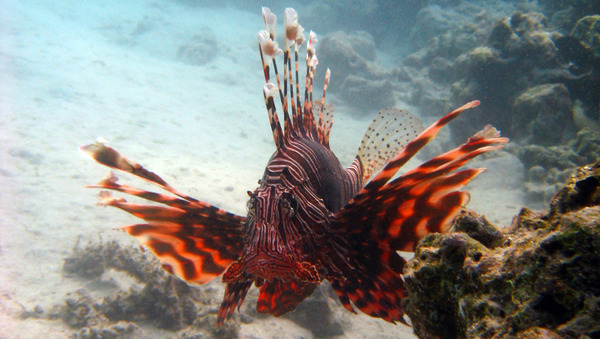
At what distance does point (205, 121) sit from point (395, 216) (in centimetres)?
1302

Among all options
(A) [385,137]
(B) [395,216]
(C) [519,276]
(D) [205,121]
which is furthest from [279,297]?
(D) [205,121]

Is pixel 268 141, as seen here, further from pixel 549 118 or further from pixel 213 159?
pixel 549 118

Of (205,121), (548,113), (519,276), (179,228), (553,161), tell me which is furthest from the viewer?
(205,121)

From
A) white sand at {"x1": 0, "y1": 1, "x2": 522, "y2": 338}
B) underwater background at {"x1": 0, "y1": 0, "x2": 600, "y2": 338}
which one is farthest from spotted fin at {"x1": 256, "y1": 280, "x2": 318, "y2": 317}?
white sand at {"x1": 0, "y1": 1, "x2": 522, "y2": 338}

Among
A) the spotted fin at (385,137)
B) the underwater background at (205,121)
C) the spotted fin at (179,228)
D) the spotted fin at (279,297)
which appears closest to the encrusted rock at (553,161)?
the underwater background at (205,121)

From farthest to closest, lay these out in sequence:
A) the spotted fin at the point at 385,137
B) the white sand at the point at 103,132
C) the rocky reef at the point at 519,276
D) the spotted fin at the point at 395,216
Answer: the white sand at the point at 103,132 → the spotted fin at the point at 385,137 → the spotted fin at the point at 395,216 → the rocky reef at the point at 519,276

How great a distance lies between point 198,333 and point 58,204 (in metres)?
4.84

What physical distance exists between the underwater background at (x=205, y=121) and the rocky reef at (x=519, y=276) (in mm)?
2289

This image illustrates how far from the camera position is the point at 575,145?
25.2 ft

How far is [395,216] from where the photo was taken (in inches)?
54.9

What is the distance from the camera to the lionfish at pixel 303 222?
1.27 meters

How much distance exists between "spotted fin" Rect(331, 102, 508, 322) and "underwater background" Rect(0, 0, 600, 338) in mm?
1904

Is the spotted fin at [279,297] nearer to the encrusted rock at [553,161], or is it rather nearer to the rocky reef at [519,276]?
the rocky reef at [519,276]

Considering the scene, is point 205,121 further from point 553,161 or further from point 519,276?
point 519,276
